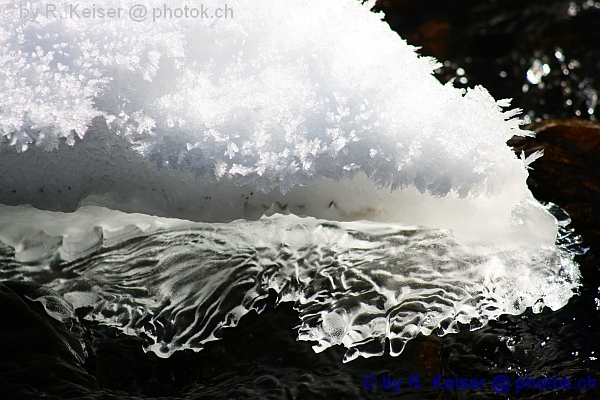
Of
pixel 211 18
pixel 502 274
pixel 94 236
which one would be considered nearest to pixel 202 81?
pixel 211 18

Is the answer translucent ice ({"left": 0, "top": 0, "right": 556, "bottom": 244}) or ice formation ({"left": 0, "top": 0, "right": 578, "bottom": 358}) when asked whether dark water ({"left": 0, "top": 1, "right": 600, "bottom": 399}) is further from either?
translucent ice ({"left": 0, "top": 0, "right": 556, "bottom": 244})

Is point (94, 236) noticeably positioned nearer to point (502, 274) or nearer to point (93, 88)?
point (93, 88)

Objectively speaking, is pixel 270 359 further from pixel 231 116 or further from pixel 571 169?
pixel 571 169

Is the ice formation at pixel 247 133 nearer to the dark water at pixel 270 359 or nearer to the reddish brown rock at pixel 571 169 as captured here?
the dark water at pixel 270 359

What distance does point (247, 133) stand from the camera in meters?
0.88

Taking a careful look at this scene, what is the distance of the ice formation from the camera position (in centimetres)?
87

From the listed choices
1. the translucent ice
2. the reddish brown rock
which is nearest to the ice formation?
the translucent ice

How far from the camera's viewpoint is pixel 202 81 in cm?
90

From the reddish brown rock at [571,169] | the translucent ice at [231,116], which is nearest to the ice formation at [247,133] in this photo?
the translucent ice at [231,116]

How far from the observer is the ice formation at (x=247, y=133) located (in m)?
0.87

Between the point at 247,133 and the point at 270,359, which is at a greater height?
the point at 247,133

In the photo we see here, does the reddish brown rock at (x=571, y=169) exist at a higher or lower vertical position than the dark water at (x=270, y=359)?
higher

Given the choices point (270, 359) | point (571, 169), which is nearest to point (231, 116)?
point (270, 359)

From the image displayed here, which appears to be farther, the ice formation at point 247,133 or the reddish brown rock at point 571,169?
the reddish brown rock at point 571,169
